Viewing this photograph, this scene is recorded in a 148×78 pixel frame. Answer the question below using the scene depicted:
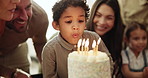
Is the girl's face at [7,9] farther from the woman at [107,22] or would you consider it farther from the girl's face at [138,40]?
the girl's face at [138,40]

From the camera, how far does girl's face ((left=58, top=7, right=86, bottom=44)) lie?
3.24 ft

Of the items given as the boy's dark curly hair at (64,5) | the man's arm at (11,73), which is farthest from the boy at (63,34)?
the man's arm at (11,73)

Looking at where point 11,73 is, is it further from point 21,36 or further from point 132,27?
point 132,27

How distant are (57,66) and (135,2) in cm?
58

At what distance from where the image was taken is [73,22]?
0.99 meters

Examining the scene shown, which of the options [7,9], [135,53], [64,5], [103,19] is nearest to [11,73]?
[7,9]

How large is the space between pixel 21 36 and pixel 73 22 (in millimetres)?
313

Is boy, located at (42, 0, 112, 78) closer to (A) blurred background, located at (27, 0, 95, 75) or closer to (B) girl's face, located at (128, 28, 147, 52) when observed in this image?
(A) blurred background, located at (27, 0, 95, 75)

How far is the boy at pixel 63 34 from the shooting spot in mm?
989

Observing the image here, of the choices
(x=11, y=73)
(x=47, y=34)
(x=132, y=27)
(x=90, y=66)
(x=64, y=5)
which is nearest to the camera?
(x=90, y=66)

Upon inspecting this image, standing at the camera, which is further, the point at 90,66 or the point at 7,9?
the point at 7,9

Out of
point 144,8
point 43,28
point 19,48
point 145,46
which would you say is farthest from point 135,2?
point 19,48

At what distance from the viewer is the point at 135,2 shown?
134cm


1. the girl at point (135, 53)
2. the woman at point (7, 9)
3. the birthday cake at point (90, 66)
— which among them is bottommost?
the girl at point (135, 53)
